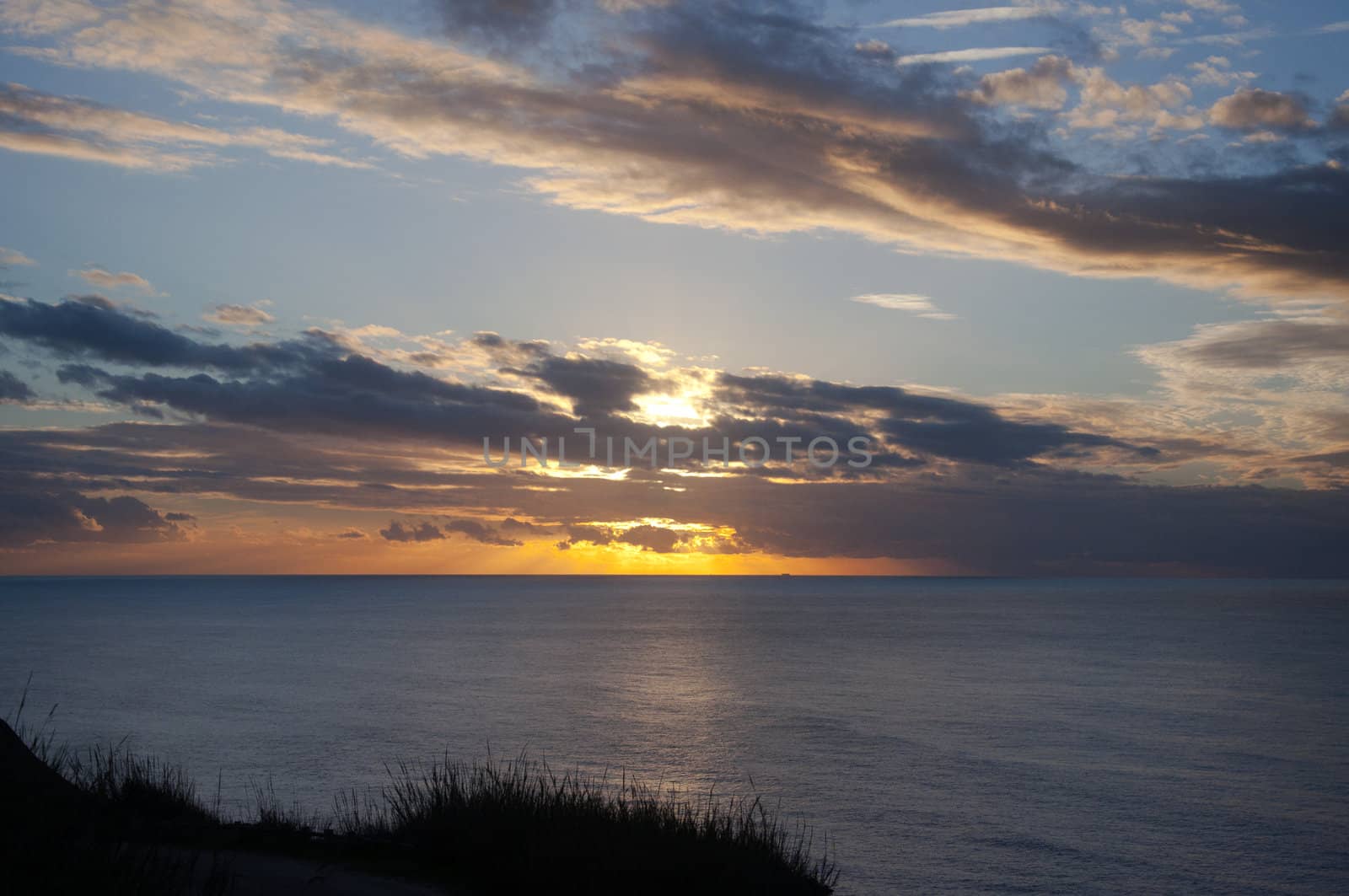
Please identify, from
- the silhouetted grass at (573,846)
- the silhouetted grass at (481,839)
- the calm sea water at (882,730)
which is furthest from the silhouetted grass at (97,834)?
the calm sea water at (882,730)

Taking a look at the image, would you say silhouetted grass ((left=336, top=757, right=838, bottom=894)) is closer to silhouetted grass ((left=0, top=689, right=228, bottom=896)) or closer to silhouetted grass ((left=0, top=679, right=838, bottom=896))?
silhouetted grass ((left=0, top=679, right=838, bottom=896))

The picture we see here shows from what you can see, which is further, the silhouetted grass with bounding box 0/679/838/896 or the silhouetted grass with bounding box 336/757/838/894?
the silhouetted grass with bounding box 336/757/838/894

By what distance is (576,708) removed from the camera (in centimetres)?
5784

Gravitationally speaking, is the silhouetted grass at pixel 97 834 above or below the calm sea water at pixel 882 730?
above

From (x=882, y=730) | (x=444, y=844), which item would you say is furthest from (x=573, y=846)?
(x=882, y=730)

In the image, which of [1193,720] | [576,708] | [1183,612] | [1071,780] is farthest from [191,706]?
[1183,612]

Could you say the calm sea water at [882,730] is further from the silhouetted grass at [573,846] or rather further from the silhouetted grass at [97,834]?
the silhouetted grass at [97,834]

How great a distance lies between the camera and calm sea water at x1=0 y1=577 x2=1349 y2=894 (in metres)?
29.3

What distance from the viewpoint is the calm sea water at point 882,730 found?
29.3 m

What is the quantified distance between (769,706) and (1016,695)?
15986 millimetres

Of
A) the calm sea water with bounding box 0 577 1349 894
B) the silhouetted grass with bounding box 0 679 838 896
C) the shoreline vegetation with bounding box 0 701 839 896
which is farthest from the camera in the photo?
the calm sea water with bounding box 0 577 1349 894

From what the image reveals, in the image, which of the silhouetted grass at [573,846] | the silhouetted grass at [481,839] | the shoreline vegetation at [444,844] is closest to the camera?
the shoreline vegetation at [444,844]

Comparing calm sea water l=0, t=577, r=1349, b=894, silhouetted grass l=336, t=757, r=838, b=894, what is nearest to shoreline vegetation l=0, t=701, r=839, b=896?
silhouetted grass l=336, t=757, r=838, b=894

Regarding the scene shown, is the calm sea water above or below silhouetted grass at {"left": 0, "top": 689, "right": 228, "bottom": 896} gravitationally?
below
